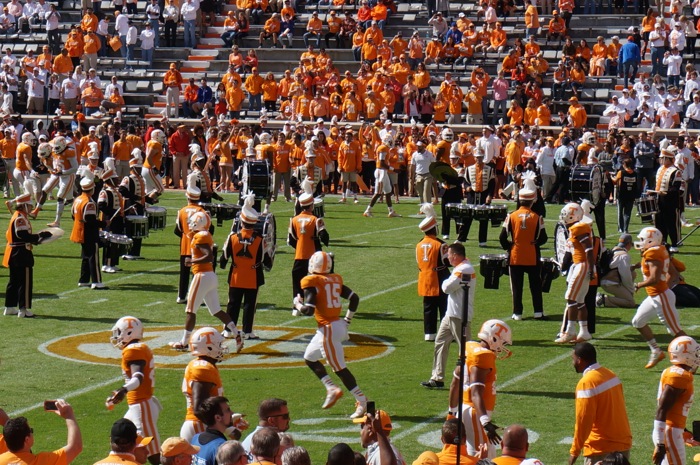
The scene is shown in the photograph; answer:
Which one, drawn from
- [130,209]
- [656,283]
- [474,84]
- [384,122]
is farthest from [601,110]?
[656,283]

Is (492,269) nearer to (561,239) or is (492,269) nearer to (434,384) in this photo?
(561,239)

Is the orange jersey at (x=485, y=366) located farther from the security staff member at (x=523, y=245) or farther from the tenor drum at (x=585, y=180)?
the tenor drum at (x=585, y=180)

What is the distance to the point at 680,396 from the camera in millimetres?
10695

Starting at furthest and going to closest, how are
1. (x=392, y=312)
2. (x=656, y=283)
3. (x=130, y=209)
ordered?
(x=130, y=209) < (x=392, y=312) < (x=656, y=283)

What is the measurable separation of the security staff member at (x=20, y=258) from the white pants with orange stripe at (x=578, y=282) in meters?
6.74

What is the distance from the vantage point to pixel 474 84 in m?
36.8

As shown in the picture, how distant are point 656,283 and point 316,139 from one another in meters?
17.0

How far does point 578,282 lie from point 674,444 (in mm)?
6368

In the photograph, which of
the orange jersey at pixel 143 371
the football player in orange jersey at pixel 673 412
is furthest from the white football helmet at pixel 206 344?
the football player in orange jersey at pixel 673 412

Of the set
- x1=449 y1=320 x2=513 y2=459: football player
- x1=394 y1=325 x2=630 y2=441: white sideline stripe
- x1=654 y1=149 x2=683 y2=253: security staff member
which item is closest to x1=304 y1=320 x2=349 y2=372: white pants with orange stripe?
x1=394 y1=325 x2=630 y2=441: white sideline stripe

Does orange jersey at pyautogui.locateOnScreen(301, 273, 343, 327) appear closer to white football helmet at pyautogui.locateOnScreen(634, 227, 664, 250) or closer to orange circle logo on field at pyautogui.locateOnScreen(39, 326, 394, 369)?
orange circle logo on field at pyautogui.locateOnScreen(39, 326, 394, 369)

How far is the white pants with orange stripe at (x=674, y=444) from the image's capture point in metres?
10.6

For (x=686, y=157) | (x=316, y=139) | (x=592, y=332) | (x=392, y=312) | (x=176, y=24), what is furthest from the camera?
(x=176, y=24)

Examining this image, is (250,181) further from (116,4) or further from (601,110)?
(116,4)
